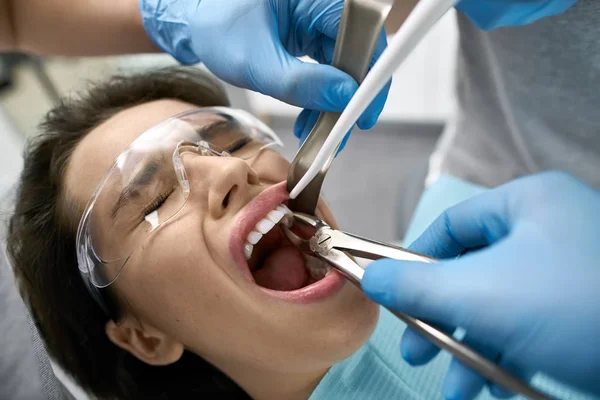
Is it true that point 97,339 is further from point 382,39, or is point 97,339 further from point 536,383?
point 536,383

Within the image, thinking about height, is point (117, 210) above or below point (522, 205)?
below

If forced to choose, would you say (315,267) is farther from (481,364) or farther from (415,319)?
(481,364)

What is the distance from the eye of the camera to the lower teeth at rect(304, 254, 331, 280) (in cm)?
94

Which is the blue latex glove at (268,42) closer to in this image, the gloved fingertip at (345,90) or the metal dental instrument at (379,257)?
the gloved fingertip at (345,90)

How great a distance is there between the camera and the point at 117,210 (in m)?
0.82

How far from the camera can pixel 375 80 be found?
587 mm

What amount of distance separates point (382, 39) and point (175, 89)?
1.98 ft

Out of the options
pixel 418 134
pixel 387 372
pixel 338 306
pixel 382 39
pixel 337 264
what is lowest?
pixel 418 134

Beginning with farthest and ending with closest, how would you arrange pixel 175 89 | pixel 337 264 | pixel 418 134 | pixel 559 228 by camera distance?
pixel 418 134 < pixel 175 89 < pixel 337 264 < pixel 559 228

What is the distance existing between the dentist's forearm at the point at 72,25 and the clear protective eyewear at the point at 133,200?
17.1 inches

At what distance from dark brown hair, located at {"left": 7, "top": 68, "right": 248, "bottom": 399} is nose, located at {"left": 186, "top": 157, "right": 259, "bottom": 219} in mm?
282

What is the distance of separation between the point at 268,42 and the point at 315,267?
48cm

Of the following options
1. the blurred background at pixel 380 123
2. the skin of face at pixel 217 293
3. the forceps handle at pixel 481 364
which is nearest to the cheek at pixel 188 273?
the skin of face at pixel 217 293

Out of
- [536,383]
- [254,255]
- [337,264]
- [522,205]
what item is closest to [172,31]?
[254,255]
